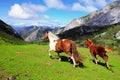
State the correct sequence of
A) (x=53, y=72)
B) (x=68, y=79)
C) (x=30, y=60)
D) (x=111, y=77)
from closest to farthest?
(x=68, y=79) < (x=53, y=72) < (x=111, y=77) < (x=30, y=60)

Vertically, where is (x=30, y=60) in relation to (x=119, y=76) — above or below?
above

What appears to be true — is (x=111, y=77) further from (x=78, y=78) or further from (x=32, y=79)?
(x=32, y=79)

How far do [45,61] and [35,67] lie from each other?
3694 mm

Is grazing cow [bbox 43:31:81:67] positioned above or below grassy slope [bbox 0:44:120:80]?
above

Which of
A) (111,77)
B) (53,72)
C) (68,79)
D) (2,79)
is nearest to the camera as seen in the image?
(2,79)

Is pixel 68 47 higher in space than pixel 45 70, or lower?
higher

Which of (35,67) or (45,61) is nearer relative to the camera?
(35,67)

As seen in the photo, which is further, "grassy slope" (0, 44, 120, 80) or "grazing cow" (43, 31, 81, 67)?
"grazing cow" (43, 31, 81, 67)

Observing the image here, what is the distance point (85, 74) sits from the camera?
25984 millimetres

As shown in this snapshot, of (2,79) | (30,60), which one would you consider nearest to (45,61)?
(30,60)

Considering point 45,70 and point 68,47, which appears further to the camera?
point 68,47

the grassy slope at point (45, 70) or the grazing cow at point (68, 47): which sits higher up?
the grazing cow at point (68, 47)

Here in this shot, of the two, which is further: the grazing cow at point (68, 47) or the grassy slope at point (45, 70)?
the grazing cow at point (68, 47)

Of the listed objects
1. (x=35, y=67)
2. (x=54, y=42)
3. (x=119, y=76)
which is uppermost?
(x=54, y=42)
